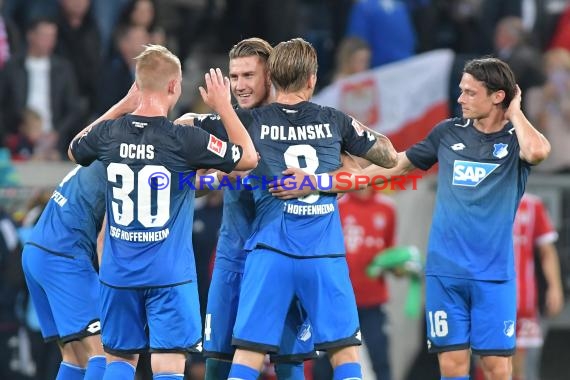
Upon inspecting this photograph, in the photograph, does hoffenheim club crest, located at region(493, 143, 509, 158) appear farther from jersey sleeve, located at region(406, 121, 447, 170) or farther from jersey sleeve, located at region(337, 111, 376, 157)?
jersey sleeve, located at region(337, 111, 376, 157)

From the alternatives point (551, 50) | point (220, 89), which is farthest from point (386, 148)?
point (551, 50)

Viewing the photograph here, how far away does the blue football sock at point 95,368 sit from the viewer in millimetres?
9258

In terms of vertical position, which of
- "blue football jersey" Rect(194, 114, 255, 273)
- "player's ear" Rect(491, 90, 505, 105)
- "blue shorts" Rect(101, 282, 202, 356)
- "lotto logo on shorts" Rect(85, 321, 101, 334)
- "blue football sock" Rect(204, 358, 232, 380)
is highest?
"player's ear" Rect(491, 90, 505, 105)

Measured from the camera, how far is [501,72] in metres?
9.38

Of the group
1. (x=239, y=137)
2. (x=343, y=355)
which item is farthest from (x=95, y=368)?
(x=239, y=137)

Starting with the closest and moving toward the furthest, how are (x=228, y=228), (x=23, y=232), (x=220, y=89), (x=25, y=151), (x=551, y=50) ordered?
1. (x=220, y=89)
2. (x=228, y=228)
3. (x=23, y=232)
4. (x=25, y=151)
5. (x=551, y=50)

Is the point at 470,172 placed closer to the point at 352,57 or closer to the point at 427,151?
the point at 427,151

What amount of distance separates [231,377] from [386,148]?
1.79m

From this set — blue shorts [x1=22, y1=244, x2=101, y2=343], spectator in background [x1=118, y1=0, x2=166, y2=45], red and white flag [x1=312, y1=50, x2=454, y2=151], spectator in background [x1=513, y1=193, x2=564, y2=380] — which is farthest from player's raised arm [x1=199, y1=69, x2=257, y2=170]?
red and white flag [x1=312, y1=50, x2=454, y2=151]

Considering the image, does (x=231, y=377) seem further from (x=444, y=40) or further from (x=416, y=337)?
(x=444, y=40)

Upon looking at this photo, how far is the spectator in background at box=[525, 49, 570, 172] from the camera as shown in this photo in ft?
50.4

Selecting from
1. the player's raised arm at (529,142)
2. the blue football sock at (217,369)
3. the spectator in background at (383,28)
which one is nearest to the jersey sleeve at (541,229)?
the spectator in background at (383,28)

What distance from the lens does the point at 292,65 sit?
28.6 feet

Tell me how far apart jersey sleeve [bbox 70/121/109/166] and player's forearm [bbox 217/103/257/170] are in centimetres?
76
